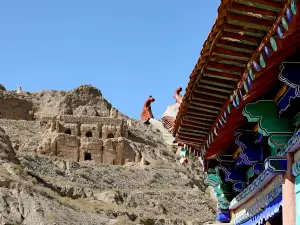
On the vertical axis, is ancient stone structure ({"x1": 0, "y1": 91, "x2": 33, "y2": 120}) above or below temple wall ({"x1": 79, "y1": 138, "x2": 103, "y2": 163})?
above

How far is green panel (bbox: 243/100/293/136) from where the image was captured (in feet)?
19.1

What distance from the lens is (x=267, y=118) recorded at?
591 cm

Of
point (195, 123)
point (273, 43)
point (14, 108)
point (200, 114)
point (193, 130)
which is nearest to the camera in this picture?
point (273, 43)

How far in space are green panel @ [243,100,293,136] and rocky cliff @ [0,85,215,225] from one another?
62.0 feet

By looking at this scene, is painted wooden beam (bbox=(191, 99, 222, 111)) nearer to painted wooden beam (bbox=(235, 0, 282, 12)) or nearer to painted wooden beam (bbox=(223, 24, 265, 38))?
painted wooden beam (bbox=(223, 24, 265, 38))

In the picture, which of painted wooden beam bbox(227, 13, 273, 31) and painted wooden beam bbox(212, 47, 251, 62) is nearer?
painted wooden beam bbox(227, 13, 273, 31)

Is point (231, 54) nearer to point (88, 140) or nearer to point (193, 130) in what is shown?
point (193, 130)

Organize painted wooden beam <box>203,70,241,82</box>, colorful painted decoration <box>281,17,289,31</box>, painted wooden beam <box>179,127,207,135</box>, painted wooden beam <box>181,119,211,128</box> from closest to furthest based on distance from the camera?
1. colorful painted decoration <box>281,17,289,31</box>
2. painted wooden beam <box>203,70,241,82</box>
3. painted wooden beam <box>181,119,211,128</box>
4. painted wooden beam <box>179,127,207,135</box>

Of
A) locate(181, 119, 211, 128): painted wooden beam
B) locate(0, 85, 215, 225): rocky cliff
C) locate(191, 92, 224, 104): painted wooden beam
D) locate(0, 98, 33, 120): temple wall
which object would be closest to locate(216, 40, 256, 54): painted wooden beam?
locate(191, 92, 224, 104): painted wooden beam

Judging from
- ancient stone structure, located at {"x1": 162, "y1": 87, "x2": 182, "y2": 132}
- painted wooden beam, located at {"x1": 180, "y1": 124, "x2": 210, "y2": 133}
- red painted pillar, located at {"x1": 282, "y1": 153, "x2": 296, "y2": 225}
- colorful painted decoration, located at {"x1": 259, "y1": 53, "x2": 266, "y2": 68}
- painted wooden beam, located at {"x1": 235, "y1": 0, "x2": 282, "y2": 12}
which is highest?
ancient stone structure, located at {"x1": 162, "y1": 87, "x2": 182, "y2": 132}

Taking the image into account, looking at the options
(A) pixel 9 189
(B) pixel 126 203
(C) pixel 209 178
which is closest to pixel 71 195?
(B) pixel 126 203

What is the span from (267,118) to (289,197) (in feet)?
2.84

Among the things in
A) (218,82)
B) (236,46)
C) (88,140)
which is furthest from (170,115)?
(88,140)

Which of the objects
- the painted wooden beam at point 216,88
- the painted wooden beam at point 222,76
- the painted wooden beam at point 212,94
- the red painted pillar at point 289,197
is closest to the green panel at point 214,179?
the painted wooden beam at point 212,94
